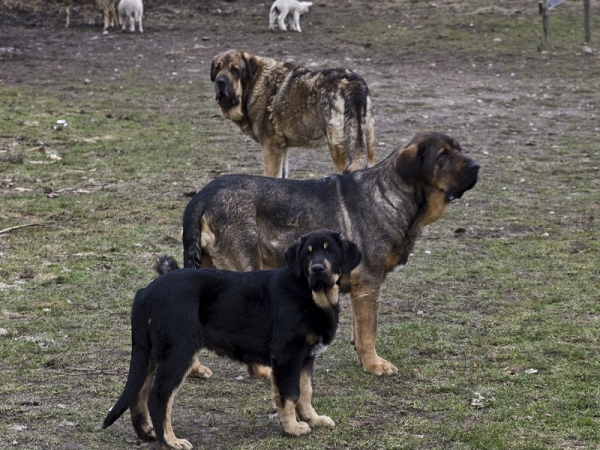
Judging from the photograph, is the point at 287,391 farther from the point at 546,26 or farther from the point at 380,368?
the point at 546,26

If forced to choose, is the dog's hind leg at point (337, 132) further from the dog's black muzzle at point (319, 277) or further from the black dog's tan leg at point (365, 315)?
the dog's black muzzle at point (319, 277)

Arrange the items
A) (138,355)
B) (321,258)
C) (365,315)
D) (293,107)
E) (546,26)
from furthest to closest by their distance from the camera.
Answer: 1. (546,26)
2. (293,107)
3. (365,315)
4. (321,258)
5. (138,355)

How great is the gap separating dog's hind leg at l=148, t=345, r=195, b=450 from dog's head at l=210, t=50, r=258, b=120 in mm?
6477

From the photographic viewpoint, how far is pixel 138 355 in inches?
213

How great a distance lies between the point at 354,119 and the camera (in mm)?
10242

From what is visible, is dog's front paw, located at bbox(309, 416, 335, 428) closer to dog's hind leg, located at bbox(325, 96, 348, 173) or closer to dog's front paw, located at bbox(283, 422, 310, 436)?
dog's front paw, located at bbox(283, 422, 310, 436)

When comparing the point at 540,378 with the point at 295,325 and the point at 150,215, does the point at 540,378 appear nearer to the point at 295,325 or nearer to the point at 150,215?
the point at 295,325

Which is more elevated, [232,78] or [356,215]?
[232,78]

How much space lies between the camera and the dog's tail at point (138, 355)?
207 inches

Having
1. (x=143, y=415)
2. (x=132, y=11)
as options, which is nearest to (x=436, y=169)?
(x=143, y=415)

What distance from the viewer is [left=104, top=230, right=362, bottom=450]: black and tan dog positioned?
5277 mm

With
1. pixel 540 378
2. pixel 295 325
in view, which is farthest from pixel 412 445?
pixel 540 378

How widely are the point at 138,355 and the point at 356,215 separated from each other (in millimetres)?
2245

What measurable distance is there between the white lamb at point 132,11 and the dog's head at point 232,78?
16.0 meters
